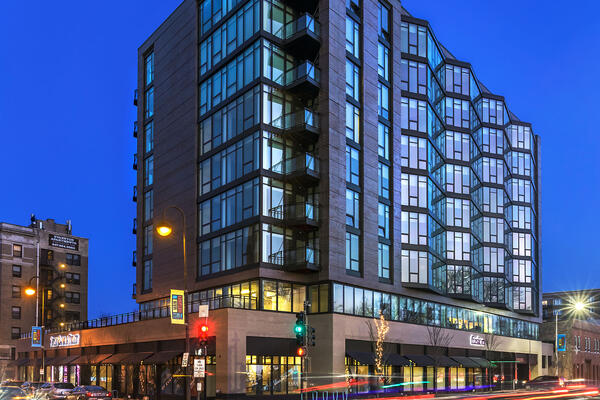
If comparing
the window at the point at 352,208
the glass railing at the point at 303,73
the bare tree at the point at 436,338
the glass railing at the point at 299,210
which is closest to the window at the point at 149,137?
the glass railing at the point at 303,73

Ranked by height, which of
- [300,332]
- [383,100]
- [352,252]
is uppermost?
[383,100]

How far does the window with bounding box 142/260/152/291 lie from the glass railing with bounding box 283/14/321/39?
25.9 metres

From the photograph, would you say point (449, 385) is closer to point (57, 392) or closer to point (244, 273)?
point (244, 273)

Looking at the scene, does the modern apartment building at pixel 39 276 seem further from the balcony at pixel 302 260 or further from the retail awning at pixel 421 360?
the retail awning at pixel 421 360

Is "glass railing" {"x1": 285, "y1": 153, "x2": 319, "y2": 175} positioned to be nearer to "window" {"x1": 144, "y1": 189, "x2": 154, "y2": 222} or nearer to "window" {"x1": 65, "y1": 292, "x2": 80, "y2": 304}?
"window" {"x1": 144, "y1": 189, "x2": 154, "y2": 222}

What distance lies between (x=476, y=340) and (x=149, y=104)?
1608 inches

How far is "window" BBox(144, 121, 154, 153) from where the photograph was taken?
65500mm

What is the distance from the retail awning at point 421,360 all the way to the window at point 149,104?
3326 cm

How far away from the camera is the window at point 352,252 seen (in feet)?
166

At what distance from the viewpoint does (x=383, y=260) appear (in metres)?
55.5

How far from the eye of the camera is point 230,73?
5281 cm

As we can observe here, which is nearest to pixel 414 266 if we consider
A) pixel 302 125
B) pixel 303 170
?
pixel 303 170

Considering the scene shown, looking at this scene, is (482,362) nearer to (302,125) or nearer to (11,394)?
(302,125)

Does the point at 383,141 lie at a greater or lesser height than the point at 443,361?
greater
